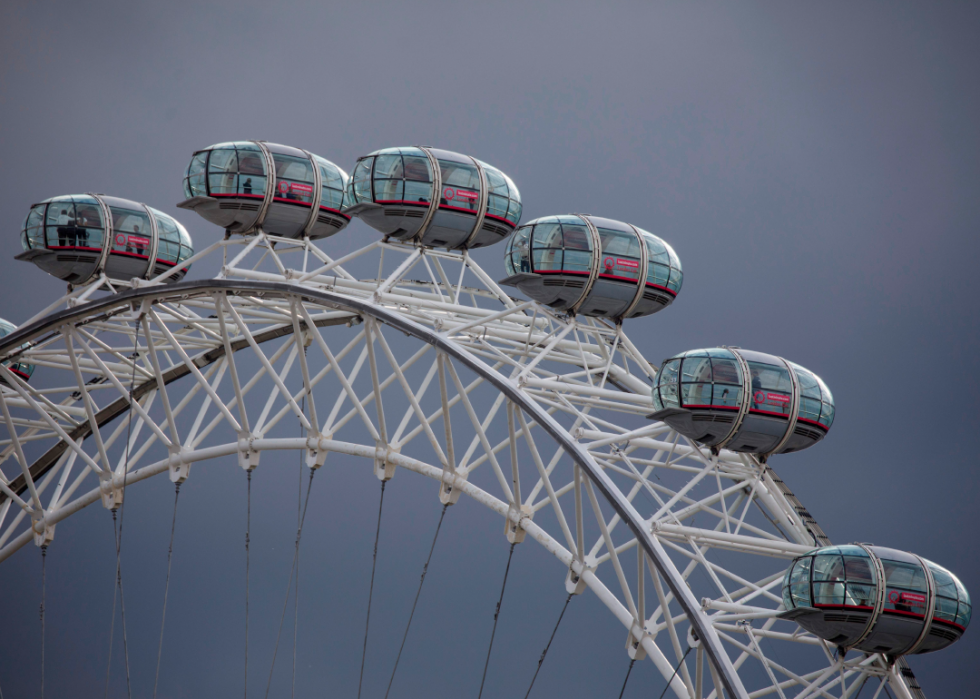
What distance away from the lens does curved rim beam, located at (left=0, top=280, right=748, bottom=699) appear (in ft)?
71.0

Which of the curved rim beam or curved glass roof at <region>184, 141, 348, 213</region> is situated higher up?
curved glass roof at <region>184, 141, 348, 213</region>

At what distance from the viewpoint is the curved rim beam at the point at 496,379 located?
71.0 ft

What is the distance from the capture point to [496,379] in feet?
82.0

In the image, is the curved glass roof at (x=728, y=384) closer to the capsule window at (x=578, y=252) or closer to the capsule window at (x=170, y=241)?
the capsule window at (x=578, y=252)

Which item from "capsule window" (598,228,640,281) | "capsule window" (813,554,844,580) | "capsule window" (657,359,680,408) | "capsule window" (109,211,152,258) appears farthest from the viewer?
"capsule window" (109,211,152,258)

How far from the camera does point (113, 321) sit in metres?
37.6

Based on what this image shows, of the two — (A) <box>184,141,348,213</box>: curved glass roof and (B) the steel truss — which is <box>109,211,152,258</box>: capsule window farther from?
(A) <box>184,141,348,213</box>: curved glass roof

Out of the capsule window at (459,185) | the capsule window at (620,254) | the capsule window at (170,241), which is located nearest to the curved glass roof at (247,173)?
the capsule window at (459,185)

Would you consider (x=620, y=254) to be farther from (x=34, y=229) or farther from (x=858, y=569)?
(x=34, y=229)

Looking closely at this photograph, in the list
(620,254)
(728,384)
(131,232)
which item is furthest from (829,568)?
(131,232)

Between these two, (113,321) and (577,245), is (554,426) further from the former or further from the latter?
(113,321)

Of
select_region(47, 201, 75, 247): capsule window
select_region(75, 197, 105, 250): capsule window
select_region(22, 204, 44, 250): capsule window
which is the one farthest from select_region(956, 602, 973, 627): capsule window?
select_region(22, 204, 44, 250): capsule window

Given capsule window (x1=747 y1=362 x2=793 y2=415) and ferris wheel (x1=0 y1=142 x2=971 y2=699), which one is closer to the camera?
ferris wheel (x1=0 y1=142 x2=971 y2=699)

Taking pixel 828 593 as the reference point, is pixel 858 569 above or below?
above
